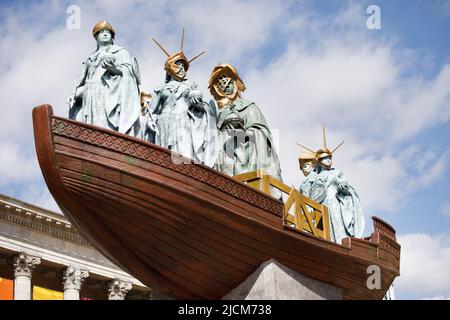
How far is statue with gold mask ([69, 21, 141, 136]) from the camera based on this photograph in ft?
49.9

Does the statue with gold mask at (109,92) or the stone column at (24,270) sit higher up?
the stone column at (24,270)

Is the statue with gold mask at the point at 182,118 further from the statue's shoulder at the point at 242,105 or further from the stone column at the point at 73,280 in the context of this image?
the stone column at the point at 73,280

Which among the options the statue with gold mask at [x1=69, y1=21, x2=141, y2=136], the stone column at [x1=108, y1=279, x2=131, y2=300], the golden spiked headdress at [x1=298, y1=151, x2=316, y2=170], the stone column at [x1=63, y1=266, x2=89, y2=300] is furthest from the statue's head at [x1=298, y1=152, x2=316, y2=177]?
the stone column at [x1=108, y1=279, x2=131, y2=300]

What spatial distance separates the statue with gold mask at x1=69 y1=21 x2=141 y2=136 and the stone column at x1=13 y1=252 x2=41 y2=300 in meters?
28.0

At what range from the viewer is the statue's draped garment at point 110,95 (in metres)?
15.2

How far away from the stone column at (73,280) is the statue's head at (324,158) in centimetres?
2753

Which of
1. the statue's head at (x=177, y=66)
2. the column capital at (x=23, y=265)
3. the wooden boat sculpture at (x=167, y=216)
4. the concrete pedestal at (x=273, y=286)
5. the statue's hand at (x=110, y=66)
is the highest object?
the column capital at (x=23, y=265)

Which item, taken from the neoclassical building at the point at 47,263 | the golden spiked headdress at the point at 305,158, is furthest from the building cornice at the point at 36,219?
the golden spiked headdress at the point at 305,158

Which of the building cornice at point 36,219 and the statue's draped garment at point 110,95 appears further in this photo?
the building cornice at point 36,219

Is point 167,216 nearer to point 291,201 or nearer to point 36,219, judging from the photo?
point 291,201
